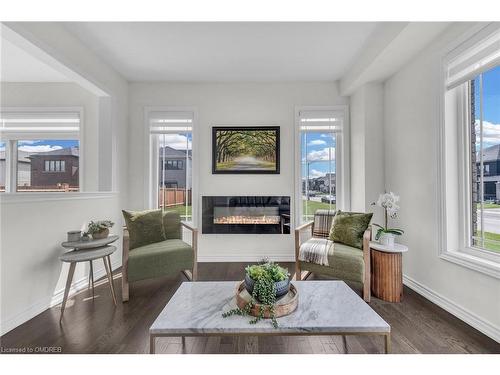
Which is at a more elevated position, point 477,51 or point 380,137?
point 477,51

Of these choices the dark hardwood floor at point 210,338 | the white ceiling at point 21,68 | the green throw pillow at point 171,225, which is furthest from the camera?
the green throw pillow at point 171,225

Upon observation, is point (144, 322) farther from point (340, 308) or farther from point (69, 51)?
point (69, 51)

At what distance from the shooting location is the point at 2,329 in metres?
1.71

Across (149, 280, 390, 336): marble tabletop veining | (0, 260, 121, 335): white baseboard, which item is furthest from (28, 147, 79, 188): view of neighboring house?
(149, 280, 390, 336): marble tabletop veining

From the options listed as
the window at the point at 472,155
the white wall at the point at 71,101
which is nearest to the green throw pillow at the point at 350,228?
the window at the point at 472,155

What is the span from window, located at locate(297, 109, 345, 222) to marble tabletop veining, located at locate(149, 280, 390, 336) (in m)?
2.04

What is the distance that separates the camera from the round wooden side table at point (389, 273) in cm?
217

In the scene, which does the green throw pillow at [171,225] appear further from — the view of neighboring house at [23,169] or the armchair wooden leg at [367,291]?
the view of neighboring house at [23,169]

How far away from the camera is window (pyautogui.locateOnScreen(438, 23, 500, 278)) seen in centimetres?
179

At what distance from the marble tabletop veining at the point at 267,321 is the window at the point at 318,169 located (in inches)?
80.1

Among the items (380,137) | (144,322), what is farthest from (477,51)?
(144,322)

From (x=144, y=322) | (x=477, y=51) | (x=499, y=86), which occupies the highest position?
(x=477, y=51)
